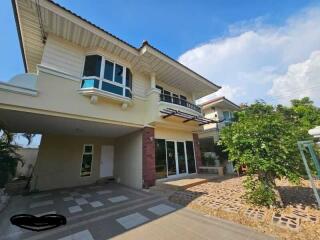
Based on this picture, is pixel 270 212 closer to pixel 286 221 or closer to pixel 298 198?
pixel 286 221

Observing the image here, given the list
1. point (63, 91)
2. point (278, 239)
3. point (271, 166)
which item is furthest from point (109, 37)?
point (278, 239)

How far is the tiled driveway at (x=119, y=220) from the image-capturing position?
3498 mm

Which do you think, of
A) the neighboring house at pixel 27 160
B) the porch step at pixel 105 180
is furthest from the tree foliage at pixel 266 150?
the neighboring house at pixel 27 160

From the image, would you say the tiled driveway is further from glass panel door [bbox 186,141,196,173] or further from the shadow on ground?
glass panel door [bbox 186,141,196,173]

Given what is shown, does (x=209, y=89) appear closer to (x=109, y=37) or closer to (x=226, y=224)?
(x=109, y=37)

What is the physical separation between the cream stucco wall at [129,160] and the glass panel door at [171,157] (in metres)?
2.09

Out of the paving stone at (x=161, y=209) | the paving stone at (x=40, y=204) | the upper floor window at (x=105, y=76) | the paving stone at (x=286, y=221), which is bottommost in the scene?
the paving stone at (x=161, y=209)

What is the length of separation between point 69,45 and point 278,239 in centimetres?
957

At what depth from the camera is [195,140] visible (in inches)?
465

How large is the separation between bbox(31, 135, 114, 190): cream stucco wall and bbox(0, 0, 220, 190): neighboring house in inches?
1.9

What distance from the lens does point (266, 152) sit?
4680mm

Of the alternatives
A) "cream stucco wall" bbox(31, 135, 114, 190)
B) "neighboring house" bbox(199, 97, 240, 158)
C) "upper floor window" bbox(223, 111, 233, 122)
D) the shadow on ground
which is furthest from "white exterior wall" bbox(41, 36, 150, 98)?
"upper floor window" bbox(223, 111, 233, 122)

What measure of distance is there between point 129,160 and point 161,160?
2.03 meters

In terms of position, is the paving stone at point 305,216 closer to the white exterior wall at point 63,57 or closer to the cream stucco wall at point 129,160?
the cream stucco wall at point 129,160
